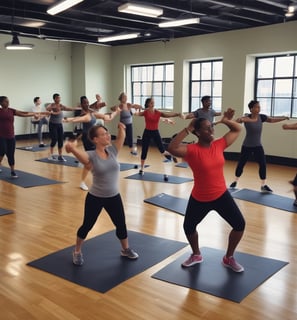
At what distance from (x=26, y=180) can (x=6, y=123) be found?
985 millimetres

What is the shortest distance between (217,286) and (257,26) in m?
6.74

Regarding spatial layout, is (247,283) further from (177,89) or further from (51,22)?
(177,89)

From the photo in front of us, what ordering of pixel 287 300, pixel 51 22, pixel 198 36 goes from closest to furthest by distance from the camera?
pixel 287 300 → pixel 51 22 → pixel 198 36

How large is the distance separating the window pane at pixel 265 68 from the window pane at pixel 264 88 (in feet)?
0.41

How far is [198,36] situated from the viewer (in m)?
9.39

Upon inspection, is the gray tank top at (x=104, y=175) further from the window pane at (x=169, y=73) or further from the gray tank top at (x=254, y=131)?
the window pane at (x=169, y=73)

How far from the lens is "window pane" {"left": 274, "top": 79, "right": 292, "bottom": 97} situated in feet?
26.4

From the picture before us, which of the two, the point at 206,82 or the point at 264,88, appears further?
the point at 206,82

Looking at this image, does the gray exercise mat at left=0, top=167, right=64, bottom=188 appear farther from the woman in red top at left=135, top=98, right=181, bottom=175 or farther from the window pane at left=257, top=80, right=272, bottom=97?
the window pane at left=257, top=80, right=272, bottom=97

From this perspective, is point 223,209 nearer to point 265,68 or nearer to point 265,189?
point 265,189

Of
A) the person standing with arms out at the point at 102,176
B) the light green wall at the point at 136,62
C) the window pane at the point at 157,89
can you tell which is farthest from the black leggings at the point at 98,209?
the window pane at the point at 157,89

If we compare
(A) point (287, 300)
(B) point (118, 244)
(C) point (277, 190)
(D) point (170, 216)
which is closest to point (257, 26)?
(C) point (277, 190)

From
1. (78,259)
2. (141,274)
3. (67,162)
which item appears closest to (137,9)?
(67,162)

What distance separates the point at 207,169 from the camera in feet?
9.60
